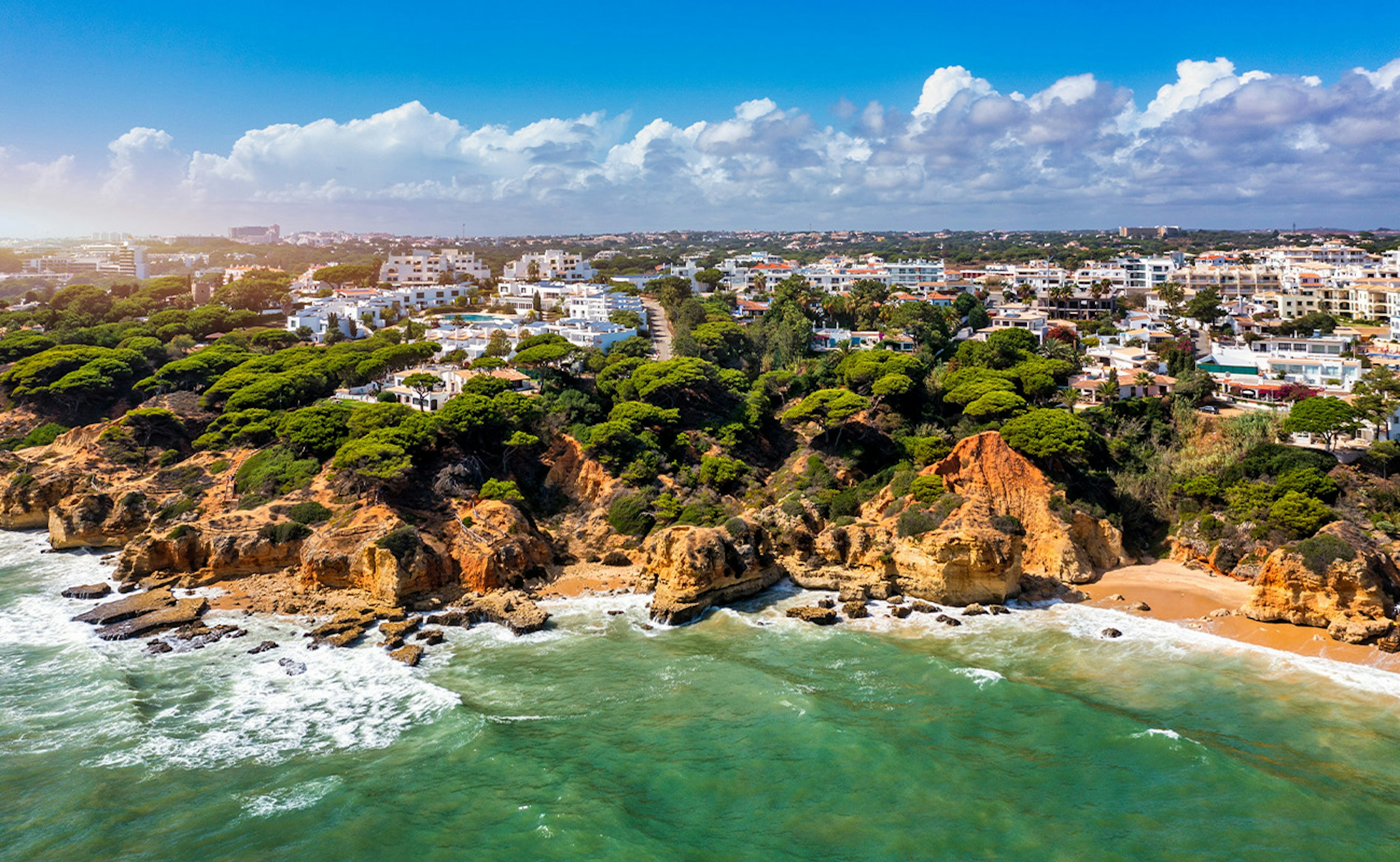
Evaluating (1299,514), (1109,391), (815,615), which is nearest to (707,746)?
(815,615)

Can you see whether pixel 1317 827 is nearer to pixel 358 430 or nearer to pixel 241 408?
pixel 358 430

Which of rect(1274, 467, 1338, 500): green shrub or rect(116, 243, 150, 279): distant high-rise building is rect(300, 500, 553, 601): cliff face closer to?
rect(1274, 467, 1338, 500): green shrub

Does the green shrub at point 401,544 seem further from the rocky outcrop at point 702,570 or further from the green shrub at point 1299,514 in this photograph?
the green shrub at point 1299,514

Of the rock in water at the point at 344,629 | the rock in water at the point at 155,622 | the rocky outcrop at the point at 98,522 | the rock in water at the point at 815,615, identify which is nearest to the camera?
the rock in water at the point at 344,629

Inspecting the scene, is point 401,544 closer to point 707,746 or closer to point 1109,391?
point 707,746

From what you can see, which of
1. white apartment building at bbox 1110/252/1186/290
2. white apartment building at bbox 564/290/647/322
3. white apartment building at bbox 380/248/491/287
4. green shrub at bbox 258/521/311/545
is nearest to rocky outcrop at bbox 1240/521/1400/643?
green shrub at bbox 258/521/311/545

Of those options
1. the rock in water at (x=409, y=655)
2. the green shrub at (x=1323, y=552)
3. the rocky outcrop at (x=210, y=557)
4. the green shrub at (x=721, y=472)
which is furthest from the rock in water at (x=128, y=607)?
the green shrub at (x=1323, y=552)

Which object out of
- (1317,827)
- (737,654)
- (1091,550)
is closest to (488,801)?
(737,654)
